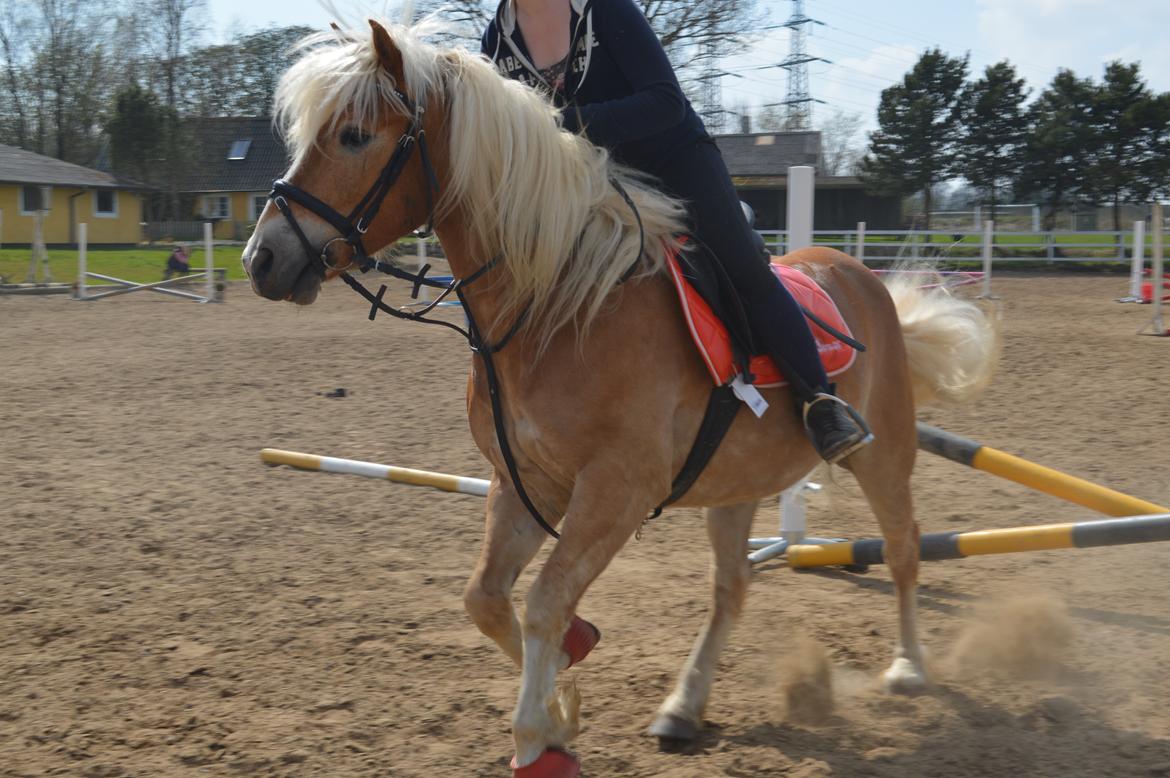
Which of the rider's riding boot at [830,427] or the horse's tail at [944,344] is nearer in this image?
the rider's riding boot at [830,427]

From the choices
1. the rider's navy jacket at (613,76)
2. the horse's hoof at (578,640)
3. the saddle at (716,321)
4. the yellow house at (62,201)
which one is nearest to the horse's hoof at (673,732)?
the horse's hoof at (578,640)

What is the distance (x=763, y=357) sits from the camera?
379 cm

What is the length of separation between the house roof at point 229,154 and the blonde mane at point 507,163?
58.1 metres

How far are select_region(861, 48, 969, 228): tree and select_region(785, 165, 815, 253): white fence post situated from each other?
3836 centimetres

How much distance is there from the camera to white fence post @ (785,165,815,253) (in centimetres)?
574

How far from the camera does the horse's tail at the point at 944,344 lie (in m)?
5.20

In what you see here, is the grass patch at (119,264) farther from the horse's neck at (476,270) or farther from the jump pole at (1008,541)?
the horse's neck at (476,270)

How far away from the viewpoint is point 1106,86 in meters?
38.7

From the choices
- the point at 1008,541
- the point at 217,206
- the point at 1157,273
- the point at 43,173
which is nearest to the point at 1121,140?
the point at 1157,273

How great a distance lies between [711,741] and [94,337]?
1422cm

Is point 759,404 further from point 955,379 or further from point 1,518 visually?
point 1,518

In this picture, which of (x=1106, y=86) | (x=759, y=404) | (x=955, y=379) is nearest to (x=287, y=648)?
(x=759, y=404)

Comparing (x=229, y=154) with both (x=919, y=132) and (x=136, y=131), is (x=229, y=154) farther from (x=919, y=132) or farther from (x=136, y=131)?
(x=919, y=132)

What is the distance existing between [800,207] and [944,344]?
114 centimetres
